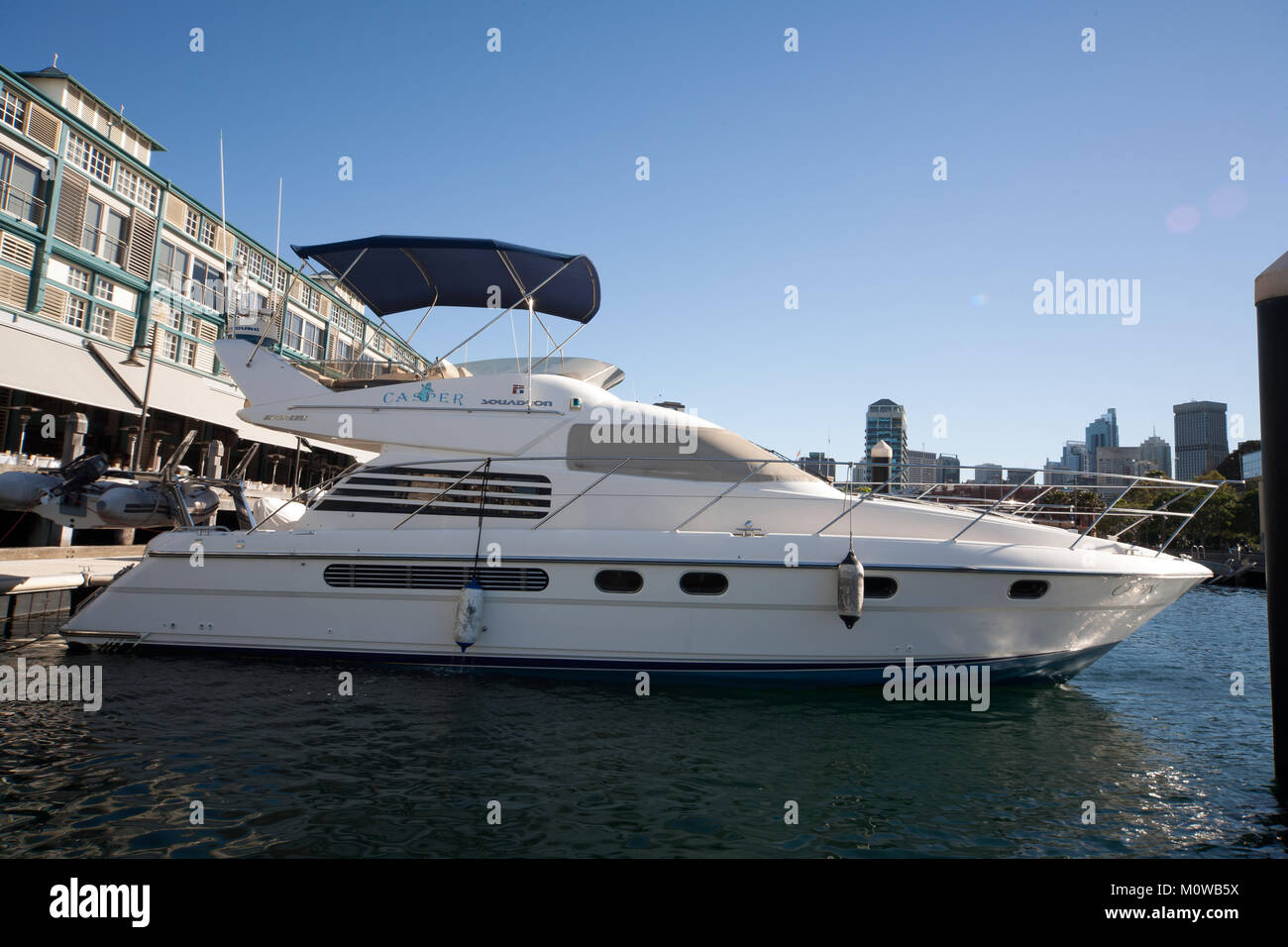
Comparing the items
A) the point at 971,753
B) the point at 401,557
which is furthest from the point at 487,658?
the point at 971,753

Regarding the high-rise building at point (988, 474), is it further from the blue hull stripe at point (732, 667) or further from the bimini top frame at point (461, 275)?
the bimini top frame at point (461, 275)

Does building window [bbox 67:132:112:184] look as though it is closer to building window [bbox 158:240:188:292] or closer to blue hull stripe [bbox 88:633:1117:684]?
building window [bbox 158:240:188:292]

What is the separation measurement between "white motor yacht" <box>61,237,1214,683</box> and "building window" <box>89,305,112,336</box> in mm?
21822

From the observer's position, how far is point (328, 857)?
3375 millimetres

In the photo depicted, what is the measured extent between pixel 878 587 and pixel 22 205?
27781 millimetres

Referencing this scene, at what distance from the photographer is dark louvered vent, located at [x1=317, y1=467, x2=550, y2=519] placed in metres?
7.23

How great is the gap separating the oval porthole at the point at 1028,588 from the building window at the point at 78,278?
29344 millimetres

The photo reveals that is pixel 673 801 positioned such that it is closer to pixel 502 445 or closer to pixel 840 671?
pixel 840 671

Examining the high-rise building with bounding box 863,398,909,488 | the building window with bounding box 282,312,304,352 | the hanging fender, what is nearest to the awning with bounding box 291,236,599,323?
the hanging fender

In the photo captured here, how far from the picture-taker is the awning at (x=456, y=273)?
8031mm

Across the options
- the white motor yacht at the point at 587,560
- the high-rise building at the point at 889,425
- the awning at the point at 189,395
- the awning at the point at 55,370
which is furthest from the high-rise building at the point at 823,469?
the high-rise building at the point at 889,425

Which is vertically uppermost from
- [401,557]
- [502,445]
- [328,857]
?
[502,445]

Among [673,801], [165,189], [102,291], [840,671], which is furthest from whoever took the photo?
[165,189]

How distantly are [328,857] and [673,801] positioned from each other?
1889mm
